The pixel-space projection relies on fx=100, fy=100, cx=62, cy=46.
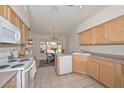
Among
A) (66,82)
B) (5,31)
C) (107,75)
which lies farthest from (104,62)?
(5,31)

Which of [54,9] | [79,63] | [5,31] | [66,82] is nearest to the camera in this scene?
[5,31]

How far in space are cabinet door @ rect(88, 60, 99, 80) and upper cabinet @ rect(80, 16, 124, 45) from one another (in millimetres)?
744

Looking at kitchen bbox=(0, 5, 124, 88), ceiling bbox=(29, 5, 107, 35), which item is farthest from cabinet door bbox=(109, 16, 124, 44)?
ceiling bbox=(29, 5, 107, 35)

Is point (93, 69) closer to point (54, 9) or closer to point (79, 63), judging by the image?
point (79, 63)

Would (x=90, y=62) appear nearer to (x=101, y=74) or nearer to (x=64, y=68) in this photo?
(x=101, y=74)

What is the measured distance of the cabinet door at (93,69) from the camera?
10.1ft

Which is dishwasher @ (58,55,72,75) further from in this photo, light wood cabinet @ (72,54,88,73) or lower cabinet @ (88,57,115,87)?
lower cabinet @ (88,57,115,87)

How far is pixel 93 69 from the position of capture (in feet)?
10.9

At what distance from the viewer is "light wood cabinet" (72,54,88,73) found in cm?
391

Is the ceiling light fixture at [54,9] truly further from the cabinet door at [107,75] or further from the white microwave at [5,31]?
the cabinet door at [107,75]

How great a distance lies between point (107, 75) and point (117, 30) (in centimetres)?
119

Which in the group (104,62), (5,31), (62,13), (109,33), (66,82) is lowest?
(66,82)

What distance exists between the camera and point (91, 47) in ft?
14.6
